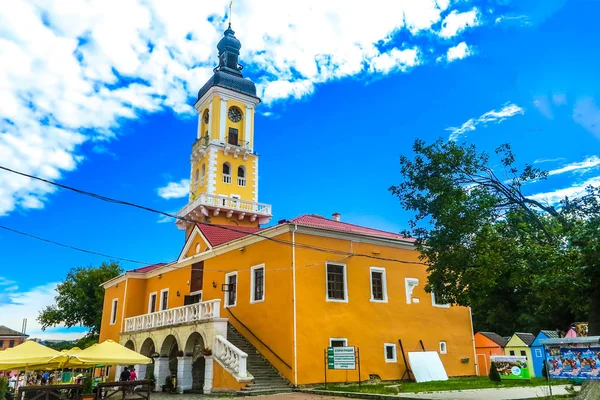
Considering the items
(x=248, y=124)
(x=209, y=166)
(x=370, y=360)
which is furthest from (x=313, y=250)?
(x=248, y=124)

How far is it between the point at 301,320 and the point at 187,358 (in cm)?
570

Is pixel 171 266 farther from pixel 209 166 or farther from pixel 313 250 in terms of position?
pixel 313 250

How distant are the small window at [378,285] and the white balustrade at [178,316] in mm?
7273

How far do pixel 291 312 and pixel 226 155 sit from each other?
21.3 meters

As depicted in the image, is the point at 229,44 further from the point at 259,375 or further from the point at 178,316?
the point at 259,375

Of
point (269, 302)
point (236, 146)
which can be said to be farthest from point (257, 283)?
point (236, 146)

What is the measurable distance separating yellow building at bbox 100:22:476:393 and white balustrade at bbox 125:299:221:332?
0.06 m

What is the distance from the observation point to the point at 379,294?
22.8 m

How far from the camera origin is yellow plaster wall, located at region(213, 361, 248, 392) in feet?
57.5

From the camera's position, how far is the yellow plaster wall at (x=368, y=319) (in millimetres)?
19781

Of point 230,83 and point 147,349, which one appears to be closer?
point 147,349

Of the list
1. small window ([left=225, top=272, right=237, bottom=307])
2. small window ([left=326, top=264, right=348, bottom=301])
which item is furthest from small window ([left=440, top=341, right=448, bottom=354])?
small window ([left=225, top=272, right=237, bottom=307])

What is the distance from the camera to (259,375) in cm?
1892

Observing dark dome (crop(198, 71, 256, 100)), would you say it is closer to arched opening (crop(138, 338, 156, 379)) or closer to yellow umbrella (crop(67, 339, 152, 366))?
arched opening (crop(138, 338, 156, 379))
